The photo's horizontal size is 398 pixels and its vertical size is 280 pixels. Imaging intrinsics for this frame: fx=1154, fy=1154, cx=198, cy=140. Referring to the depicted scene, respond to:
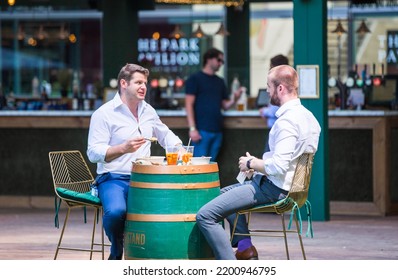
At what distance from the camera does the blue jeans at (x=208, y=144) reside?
36.6 feet

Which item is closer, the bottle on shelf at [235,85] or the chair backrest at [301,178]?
the chair backrest at [301,178]

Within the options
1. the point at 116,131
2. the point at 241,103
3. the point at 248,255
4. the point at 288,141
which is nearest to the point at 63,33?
the point at 241,103

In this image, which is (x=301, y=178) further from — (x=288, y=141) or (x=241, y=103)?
(x=241, y=103)

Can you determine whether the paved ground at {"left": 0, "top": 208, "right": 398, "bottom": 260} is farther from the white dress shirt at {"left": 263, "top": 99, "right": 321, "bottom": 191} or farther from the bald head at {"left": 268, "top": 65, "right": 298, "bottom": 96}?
the bald head at {"left": 268, "top": 65, "right": 298, "bottom": 96}

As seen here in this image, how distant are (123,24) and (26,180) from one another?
19.2 ft

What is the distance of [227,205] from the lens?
263 inches

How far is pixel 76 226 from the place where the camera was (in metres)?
10.3

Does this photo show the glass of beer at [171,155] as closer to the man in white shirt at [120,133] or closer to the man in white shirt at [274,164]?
the man in white shirt at [120,133]

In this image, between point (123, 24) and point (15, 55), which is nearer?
point (123, 24)

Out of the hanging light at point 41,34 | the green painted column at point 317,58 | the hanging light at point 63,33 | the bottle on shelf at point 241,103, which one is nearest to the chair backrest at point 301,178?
the green painted column at point 317,58

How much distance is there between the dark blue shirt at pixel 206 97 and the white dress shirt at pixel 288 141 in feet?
13.7

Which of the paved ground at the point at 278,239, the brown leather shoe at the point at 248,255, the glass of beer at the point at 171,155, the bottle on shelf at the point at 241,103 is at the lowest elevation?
the paved ground at the point at 278,239

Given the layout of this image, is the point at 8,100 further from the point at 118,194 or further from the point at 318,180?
the point at 118,194
